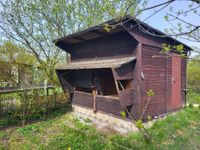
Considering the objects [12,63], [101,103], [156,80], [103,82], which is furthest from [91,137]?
[12,63]

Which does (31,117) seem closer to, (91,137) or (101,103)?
(101,103)

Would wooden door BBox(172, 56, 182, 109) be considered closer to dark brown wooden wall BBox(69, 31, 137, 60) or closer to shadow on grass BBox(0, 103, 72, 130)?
dark brown wooden wall BBox(69, 31, 137, 60)

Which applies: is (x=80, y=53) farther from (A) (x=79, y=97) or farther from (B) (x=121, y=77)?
(B) (x=121, y=77)

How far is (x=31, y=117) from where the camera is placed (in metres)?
7.44

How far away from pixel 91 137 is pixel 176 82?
5.21 meters

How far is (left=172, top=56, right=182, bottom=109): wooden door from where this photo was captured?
313 inches

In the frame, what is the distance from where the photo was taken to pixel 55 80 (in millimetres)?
13023

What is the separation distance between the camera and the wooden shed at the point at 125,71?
6.01 m

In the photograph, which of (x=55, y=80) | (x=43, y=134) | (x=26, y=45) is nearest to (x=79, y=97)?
(x=43, y=134)

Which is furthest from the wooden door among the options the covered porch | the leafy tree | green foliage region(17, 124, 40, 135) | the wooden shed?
the leafy tree

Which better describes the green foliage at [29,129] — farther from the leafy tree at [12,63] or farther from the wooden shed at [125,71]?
the leafy tree at [12,63]

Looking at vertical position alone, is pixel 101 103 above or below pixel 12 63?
below

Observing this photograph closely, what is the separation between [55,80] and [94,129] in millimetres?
7705

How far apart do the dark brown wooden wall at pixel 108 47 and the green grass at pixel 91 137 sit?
10.0 feet
